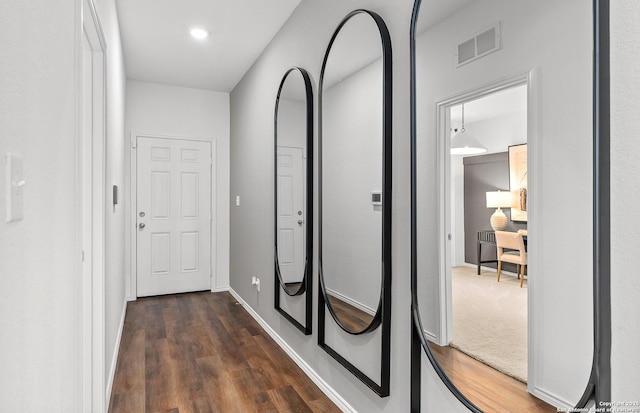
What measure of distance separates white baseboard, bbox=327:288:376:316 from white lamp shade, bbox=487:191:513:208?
841mm

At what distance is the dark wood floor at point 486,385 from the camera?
110 cm

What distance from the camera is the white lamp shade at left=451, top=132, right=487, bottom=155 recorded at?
1299 mm

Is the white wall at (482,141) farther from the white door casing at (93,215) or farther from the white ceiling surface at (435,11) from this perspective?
the white door casing at (93,215)

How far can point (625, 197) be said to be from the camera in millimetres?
896

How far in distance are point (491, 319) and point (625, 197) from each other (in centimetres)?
54

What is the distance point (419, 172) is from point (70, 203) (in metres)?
1.25

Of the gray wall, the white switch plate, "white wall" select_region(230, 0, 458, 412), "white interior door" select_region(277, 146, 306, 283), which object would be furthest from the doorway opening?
"white interior door" select_region(277, 146, 306, 283)

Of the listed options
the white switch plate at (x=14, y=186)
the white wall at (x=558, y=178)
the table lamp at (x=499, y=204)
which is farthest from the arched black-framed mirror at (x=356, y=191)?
the white switch plate at (x=14, y=186)

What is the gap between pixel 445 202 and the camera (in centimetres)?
142

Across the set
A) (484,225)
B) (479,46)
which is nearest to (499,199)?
(484,225)

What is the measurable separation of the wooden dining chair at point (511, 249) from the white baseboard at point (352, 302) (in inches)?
31.7

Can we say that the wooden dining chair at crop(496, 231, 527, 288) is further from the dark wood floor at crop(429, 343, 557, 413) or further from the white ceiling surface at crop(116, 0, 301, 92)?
the white ceiling surface at crop(116, 0, 301, 92)

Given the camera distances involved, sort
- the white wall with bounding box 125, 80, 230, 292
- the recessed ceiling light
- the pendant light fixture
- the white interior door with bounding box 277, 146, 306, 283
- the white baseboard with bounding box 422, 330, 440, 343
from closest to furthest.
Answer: the pendant light fixture, the white baseboard with bounding box 422, 330, 440, 343, the white interior door with bounding box 277, 146, 306, 283, the recessed ceiling light, the white wall with bounding box 125, 80, 230, 292

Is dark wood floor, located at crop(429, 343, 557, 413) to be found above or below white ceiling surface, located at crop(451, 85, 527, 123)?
below
